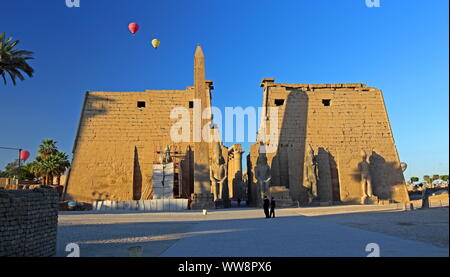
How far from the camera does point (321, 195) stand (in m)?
22.8

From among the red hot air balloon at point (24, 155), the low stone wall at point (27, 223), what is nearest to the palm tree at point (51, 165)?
the red hot air balloon at point (24, 155)

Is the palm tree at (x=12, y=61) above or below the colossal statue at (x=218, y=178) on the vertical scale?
above

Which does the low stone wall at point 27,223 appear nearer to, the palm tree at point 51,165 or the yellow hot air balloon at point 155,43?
the yellow hot air balloon at point 155,43

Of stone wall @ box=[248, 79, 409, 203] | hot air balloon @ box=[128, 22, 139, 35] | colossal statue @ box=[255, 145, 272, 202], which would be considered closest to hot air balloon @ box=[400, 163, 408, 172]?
stone wall @ box=[248, 79, 409, 203]

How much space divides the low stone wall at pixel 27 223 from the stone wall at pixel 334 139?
57.6 ft

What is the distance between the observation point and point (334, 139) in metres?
24.1

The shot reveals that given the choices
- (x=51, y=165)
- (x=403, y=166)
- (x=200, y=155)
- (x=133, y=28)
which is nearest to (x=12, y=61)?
(x=133, y=28)

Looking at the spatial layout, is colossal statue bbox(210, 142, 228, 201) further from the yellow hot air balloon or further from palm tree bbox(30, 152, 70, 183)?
palm tree bbox(30, 152, 70, 183)

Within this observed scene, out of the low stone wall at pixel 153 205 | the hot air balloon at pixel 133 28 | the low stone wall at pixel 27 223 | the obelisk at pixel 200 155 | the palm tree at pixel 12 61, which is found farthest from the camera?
the obelisk at pixel 200 155

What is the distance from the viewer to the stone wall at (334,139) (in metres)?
23.0

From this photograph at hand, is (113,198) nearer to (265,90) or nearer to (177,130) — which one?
(177,130)

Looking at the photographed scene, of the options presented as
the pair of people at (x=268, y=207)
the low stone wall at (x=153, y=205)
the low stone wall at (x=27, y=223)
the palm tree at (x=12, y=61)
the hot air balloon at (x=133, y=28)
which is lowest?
the low stone wall at (x=153, y=205)

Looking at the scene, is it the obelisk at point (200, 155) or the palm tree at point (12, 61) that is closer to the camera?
the palm tree at point (12, 61)
